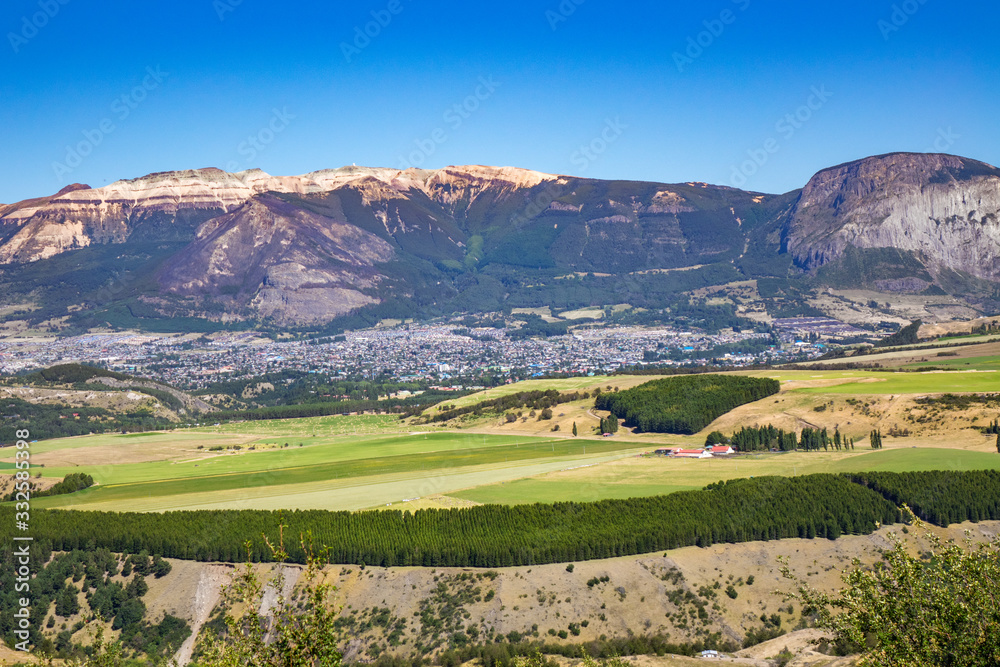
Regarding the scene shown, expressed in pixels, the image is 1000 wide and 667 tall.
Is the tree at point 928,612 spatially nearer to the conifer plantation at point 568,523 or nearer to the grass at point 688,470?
the conifer plantation at point 568,523

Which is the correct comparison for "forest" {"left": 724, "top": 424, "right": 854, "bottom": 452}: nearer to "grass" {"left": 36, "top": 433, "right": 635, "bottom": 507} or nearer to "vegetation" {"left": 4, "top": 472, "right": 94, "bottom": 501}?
"grass" {"left": 36, "top": 433, "right": 635, "bottom": 507}

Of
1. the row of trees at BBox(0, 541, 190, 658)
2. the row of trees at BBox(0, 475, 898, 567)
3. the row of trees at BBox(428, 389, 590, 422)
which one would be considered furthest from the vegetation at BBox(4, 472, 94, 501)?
the row of trees at BBox(428, 389, 590, 422)

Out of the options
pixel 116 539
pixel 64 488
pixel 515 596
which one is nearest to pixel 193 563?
pixel 116 539

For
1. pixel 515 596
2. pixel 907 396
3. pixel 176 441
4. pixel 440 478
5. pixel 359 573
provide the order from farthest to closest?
pixel 176 441, pixel 907 396, pixel 440 478, pixel 359 573, pixel 515 596

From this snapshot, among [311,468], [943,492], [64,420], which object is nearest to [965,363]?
[943,492]

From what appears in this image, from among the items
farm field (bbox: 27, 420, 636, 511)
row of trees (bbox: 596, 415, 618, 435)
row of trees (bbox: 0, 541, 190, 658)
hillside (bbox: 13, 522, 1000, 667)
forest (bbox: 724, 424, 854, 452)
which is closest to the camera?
hillside (bbox: 13, 522, 1000, 667)

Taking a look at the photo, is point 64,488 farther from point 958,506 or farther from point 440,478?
point 958,506
